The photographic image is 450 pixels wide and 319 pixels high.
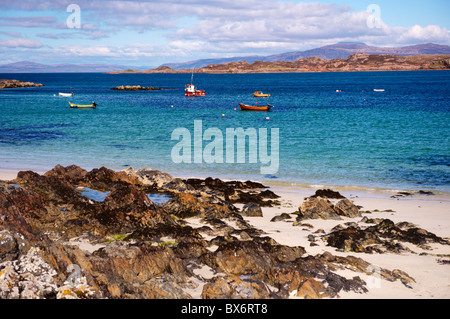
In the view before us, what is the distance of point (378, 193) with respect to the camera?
21.3 meters

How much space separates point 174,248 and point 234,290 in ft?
10.1

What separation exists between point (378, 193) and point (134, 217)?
12.7 meters

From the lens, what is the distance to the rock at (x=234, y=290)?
366 inches

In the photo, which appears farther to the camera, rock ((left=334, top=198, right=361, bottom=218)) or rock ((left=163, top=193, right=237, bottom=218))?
rock ((left=334, top=198, right=361, bottom=218))

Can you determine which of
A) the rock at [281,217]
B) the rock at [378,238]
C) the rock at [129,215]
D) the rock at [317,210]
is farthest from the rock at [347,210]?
the rock at [129,215]

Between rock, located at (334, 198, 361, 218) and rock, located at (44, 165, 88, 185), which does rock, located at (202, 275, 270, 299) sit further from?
rock, located at (44, 165, 88, 185)

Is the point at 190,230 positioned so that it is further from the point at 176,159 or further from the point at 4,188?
the point at 176,159

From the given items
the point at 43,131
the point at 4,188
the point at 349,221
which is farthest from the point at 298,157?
the point at 43,131

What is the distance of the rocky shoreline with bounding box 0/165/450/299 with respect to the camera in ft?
29.9

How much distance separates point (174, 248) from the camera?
1202 centimetres

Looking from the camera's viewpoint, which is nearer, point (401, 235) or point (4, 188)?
point (401, 235)

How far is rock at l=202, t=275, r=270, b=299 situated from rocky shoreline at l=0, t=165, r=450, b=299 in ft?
0.08

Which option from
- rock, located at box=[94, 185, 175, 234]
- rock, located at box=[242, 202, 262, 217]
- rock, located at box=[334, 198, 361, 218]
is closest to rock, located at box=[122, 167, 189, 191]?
rock, located at box=[242, 202, 262, 217]
